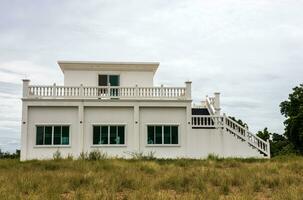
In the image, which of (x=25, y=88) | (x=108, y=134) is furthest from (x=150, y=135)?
(x=25, y=88)

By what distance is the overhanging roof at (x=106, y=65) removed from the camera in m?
29.1

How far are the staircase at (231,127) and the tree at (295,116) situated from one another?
1057 cm

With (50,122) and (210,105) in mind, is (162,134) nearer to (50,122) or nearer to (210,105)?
(210,105)

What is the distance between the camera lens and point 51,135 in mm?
26297

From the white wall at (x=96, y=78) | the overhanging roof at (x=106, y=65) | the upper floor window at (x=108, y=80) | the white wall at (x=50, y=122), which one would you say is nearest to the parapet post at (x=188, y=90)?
the overhanging roof at (x=106, y=65)

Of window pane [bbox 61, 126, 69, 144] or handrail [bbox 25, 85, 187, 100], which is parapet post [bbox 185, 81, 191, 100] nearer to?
handrail [bbox 25, 85, 187, 100]

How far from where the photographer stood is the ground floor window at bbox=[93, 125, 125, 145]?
26.6 metres

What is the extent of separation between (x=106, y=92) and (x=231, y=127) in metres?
8.12

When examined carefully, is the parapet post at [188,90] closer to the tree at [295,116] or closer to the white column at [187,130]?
the white column at [187,130]

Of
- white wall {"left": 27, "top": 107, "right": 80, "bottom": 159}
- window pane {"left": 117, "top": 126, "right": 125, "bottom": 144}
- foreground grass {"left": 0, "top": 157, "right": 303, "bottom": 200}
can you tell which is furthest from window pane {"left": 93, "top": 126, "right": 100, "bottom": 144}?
foreground grass {"left": 0, "top": 157, "right": 303, "bottom": 200}

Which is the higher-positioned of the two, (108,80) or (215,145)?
(108,80)

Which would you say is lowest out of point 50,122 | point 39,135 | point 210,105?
point 39,135

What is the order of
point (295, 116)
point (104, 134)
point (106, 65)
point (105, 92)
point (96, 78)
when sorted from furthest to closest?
point (295, 116)
point (96, 78)
point (106, 65)
point (105, 92)
point (104, 134)

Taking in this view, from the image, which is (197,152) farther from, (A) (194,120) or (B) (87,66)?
(B) (87,66)
